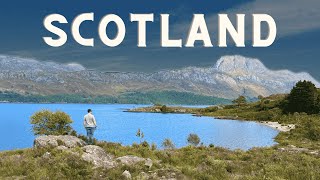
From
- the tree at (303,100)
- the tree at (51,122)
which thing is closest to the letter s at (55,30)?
the tree at (51,122)

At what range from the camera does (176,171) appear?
86.1ft

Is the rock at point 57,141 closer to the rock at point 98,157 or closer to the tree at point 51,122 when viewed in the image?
the rock at point 98,157

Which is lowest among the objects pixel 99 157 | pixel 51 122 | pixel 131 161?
pixel 131 161

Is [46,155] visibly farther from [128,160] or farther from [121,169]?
[121,169]

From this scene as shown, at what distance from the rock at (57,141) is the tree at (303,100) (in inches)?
4939

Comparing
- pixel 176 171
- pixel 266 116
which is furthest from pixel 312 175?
pixel 266 116

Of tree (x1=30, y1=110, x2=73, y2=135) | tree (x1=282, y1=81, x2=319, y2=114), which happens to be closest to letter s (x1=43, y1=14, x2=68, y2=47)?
tree (x1=30, y1=110, x2=73, y2=135)

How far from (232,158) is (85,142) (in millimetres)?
14488

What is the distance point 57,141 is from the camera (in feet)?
112

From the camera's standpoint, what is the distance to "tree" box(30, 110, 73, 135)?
167ft

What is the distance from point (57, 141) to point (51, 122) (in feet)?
59.8

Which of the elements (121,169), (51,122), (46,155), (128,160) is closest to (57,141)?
(46,155)

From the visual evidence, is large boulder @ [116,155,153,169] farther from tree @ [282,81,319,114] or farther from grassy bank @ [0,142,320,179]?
tree @ [282,81,319,114]

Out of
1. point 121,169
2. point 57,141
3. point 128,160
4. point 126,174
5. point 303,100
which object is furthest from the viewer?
point 303,100
